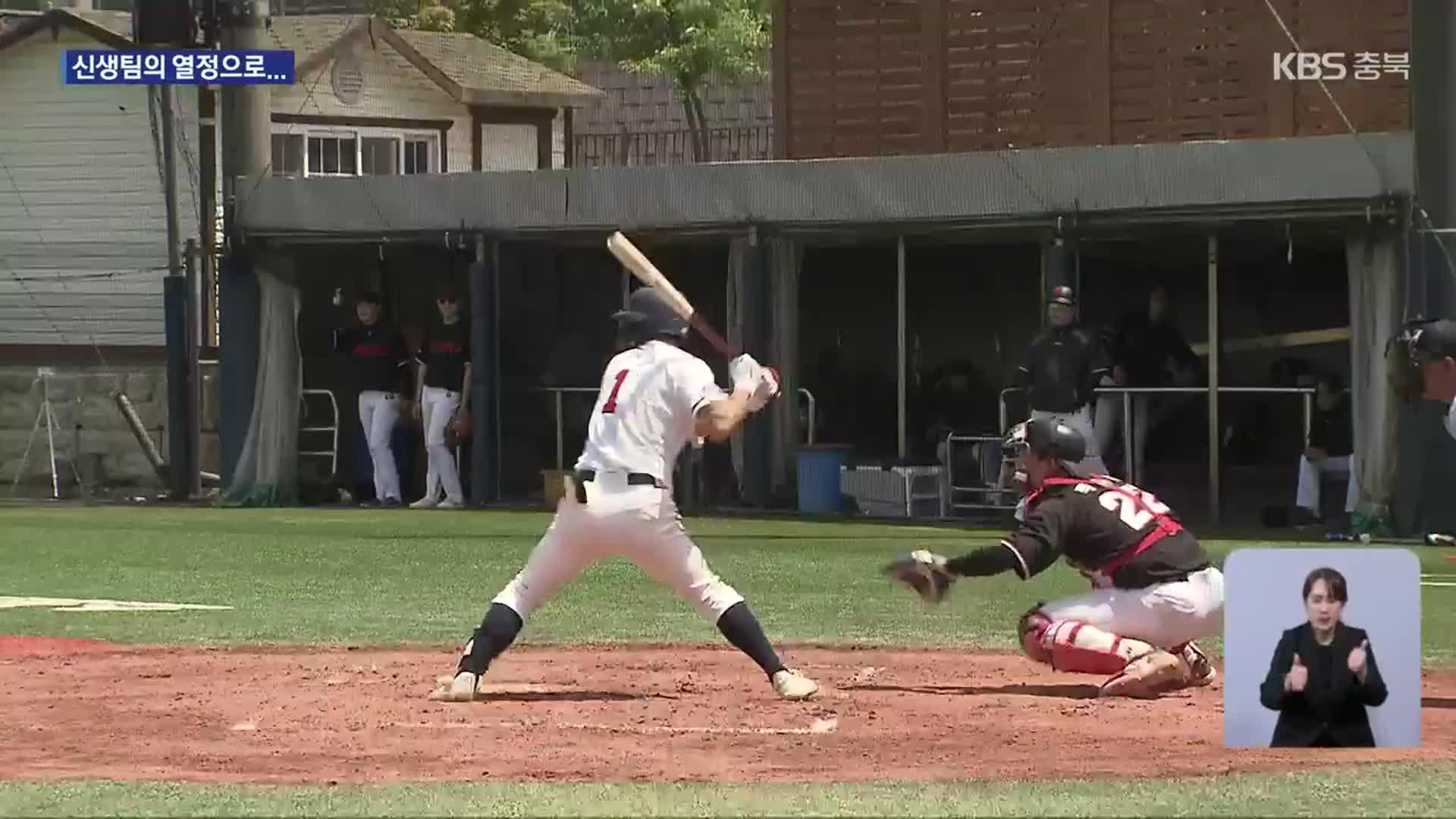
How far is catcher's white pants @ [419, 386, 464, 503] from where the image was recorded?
2227 centimetres

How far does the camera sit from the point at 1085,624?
31.9ft

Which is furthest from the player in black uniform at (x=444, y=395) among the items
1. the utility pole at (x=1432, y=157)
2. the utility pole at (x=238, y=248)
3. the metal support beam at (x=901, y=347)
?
the utility pole at (x=1432, y=157)

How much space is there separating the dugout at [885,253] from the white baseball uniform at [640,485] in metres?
10.2

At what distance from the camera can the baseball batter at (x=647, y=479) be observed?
29.9 ft

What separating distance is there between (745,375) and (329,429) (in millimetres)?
15538

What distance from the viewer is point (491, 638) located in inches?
371

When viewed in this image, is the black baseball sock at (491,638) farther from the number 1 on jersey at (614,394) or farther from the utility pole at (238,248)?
the utility pole at (238,248)

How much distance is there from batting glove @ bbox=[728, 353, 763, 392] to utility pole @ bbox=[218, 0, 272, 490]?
590 inches

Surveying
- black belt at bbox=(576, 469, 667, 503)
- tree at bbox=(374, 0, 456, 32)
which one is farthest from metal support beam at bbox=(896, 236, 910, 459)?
tree at bbox=(374, 0, 456, 32)

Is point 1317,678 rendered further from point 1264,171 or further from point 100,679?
point 1264,171

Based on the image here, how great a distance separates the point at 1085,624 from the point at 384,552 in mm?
8589

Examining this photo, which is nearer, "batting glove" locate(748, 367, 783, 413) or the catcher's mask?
"batting glove" locate(748, 367, 783, 413)

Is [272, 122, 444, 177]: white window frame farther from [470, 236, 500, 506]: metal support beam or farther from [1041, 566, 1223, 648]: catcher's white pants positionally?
[1041, 566, 1223, 648]: catcher's white pants

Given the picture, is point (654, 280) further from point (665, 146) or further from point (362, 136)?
point (665, 146)
